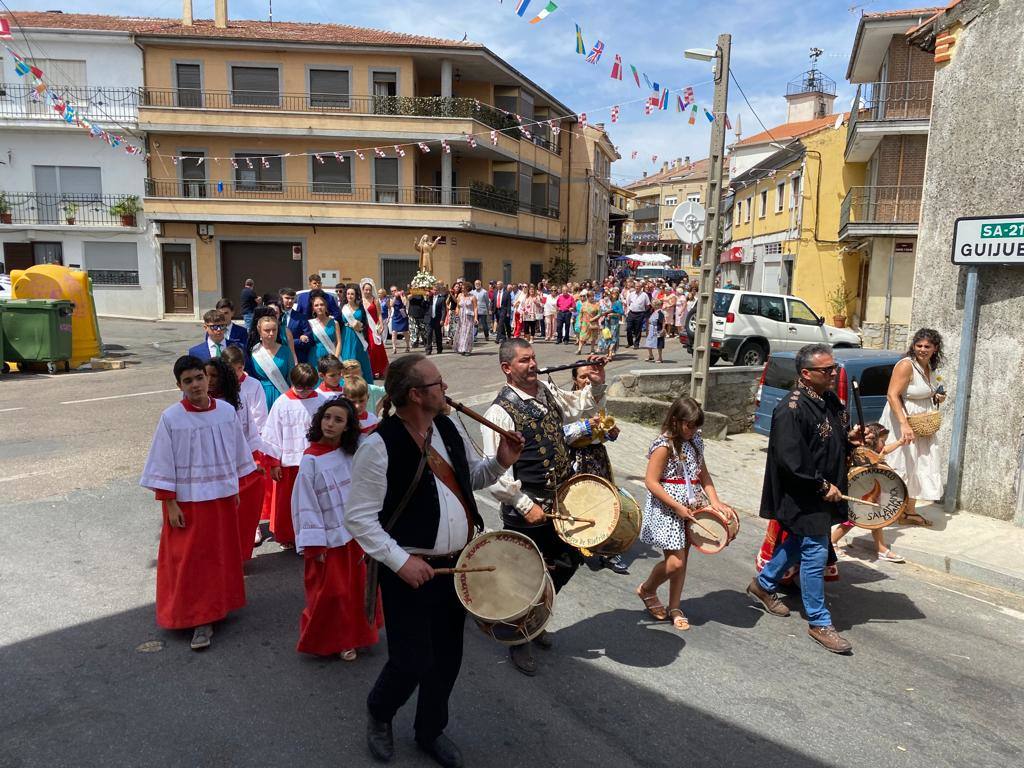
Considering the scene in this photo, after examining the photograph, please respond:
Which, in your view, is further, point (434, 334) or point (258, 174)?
point (258, 174)

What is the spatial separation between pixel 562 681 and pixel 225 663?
1.86m

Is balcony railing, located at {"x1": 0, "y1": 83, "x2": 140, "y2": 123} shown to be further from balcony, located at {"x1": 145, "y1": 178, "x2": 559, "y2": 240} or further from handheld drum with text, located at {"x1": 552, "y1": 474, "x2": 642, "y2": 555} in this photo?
handheld drum with text, located at {"x1": 552, "y1": 474, "x2": 642, "y2": 555}

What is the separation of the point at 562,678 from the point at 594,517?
2.94 feet

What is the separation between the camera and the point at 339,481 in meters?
4.39

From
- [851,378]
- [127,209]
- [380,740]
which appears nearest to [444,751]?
[380,740]

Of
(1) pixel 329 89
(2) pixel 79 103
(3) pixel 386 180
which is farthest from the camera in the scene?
(3) pixel 386 180

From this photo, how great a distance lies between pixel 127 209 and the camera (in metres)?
29.3

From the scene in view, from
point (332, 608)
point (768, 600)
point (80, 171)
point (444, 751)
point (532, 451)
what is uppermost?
point (80, 171)

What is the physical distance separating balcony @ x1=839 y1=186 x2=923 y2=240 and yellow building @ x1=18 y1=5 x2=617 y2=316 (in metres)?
13.9

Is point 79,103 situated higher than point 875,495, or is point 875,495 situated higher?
point 79,103

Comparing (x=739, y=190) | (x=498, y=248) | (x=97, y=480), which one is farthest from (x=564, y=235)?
(x=97, y=480)

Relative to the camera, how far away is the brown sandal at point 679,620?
16.0 feet

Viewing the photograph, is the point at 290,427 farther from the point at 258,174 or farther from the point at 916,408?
the point at 258,174

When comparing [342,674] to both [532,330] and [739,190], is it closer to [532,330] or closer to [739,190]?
[532,330]
